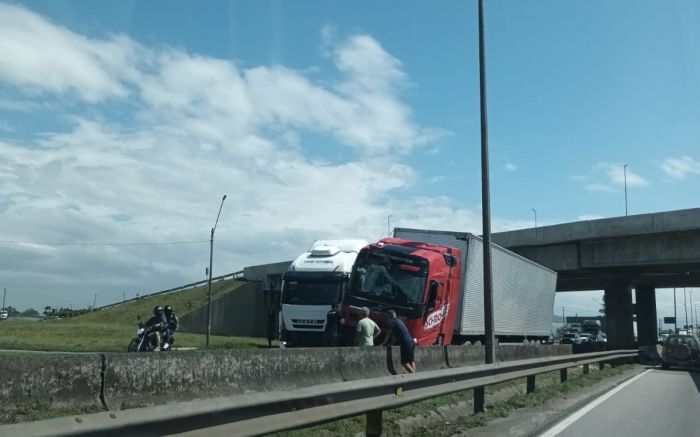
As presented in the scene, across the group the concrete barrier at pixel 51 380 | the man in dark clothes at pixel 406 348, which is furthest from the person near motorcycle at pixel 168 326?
the concrete barrier at pixel 51 380

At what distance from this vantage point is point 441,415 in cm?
1137

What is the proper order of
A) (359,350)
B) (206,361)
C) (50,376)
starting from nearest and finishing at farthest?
(50,376) → (206,361) → (359,350)

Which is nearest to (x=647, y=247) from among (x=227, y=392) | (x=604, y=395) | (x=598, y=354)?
(x=598, y=354)

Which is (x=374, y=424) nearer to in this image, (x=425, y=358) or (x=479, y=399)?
(x=479, y=399)

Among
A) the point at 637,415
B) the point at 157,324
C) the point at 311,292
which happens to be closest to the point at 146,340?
the point at 157,324

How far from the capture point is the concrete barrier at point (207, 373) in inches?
261

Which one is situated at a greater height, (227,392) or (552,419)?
(227,392)

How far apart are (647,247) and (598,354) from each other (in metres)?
15.1

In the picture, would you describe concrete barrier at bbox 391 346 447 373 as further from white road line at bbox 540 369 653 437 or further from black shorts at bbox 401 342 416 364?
white road line at bbox 540 369 653 437

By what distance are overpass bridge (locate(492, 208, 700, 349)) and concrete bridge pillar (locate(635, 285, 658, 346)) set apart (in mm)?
12458

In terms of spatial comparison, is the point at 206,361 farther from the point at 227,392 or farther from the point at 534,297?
the point at 534,297

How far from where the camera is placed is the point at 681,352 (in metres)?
30.4

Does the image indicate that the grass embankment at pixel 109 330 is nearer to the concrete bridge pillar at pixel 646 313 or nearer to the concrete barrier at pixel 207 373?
the concrete barrier at pixel 207 373

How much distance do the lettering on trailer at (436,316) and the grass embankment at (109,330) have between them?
14.7m
